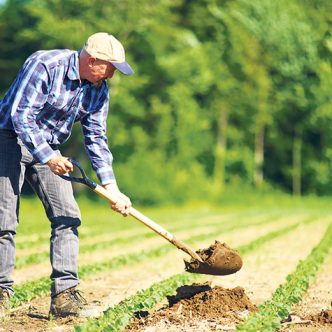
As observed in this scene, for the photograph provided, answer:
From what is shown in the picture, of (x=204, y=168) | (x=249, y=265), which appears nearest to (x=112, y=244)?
(x=249, y=265)

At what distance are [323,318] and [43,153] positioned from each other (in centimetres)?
270

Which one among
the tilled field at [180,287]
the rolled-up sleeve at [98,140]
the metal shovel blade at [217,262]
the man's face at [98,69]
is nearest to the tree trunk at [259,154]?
the tilled field at [180,287]

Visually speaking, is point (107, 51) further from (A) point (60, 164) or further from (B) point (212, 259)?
Result: (B) point (212, 259)

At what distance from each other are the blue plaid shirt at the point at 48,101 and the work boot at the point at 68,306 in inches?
48.4

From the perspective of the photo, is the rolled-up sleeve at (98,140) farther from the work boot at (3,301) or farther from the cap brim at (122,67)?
the work boot at (3,301)

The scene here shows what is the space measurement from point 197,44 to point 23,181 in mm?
32185

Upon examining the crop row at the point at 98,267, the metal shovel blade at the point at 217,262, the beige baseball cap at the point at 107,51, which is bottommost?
the crop row at the point at 98,267

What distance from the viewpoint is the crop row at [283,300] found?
650 cm

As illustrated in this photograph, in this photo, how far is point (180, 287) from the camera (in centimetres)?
756

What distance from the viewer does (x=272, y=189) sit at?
38625mm

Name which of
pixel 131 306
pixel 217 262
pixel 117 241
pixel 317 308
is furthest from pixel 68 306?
pixel 117 241

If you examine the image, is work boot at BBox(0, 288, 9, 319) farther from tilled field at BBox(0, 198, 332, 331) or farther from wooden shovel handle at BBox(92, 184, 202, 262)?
wooden shovel handle at BBox(92, 184, 202, 262)

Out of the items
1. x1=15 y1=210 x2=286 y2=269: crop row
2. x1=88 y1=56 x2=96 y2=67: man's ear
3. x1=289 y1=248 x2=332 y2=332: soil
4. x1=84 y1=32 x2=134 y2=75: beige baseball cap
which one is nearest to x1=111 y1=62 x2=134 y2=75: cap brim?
x1=84 y1=32 x2=134 y2=75: beige baseball cap

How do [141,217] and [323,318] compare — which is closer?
[323,318]
